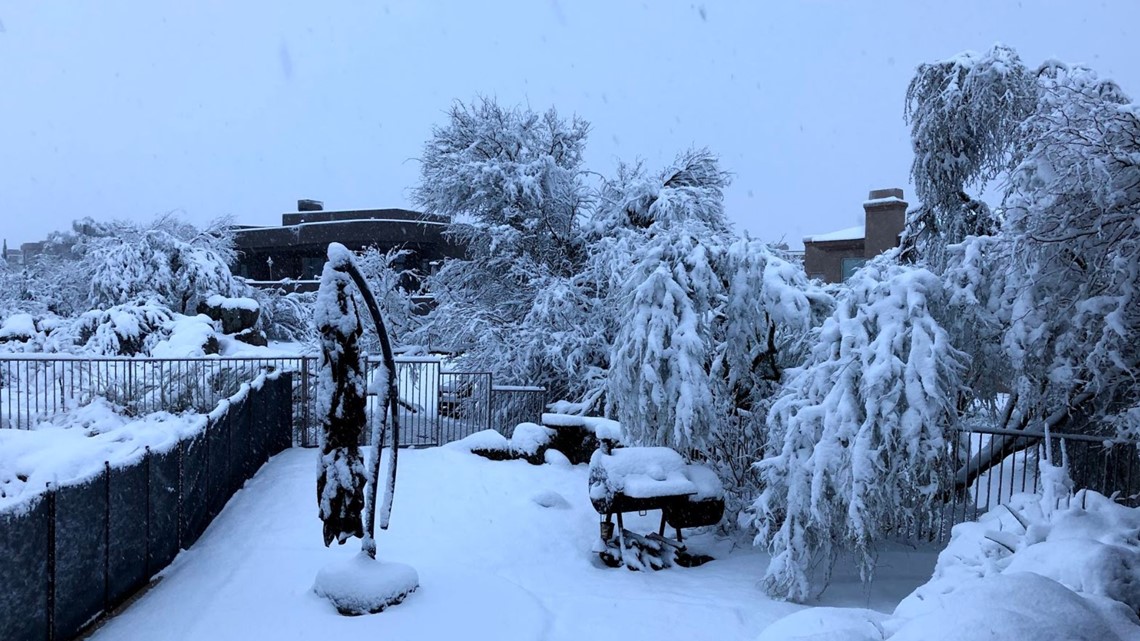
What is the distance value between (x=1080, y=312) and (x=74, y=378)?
17.6 m

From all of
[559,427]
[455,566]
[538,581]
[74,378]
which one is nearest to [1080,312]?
[538,581]

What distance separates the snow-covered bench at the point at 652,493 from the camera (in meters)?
9.02

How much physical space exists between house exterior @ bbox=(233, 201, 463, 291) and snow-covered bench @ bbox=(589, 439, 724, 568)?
101ft

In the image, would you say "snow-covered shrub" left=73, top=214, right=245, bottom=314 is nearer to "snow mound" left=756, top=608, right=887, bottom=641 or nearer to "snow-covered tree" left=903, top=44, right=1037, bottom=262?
"snow-covered tree" left=903, top=44, right=1037, bottom=262

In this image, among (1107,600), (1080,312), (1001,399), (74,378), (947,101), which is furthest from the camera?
(74,378)

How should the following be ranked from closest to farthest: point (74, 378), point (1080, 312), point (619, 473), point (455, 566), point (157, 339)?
point (1080, 312) → point (455, 566) → point (619, 473) → point (74, 378) → point (157, 339)

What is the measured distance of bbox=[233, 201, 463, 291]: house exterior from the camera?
1676 inches

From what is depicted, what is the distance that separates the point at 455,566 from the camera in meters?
8.14

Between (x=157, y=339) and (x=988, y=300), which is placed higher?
(x=988, y=300)

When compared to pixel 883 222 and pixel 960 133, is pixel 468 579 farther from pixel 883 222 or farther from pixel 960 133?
pixel 883 222

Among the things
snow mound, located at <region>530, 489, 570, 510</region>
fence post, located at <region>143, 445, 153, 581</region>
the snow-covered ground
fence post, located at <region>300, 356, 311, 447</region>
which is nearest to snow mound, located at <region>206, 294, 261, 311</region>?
fence post, located at <region>300, 356, 311, 447</region>

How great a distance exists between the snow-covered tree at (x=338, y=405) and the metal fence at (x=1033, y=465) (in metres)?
6.03

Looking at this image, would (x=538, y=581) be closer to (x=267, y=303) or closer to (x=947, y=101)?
(x=947, y=101)

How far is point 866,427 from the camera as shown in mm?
7344
